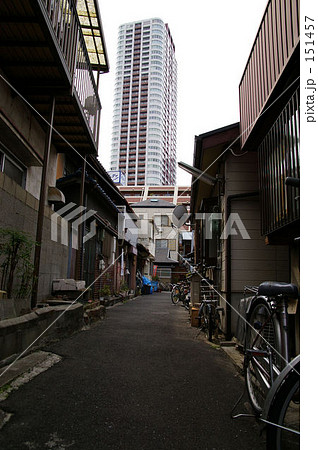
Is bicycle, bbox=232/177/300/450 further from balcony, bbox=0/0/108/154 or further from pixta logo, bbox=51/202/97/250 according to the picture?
pixta logo, bbox=51/202/97/250

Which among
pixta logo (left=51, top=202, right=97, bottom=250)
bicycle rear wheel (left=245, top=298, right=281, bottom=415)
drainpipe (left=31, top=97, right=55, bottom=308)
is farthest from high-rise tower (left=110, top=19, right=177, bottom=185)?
bicycle rear wheel (left=245, top=298, right=281, bottom=415)

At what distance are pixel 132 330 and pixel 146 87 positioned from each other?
96508mm

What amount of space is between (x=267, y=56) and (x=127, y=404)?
4640 millimetres

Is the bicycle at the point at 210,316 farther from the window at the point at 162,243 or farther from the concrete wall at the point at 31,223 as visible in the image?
the window at the point at 162,243

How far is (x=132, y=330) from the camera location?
6.46 meters

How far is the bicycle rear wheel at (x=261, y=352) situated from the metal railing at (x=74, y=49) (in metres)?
4.53

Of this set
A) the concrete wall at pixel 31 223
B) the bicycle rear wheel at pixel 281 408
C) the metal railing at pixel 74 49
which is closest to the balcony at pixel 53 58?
the metal railing at pixel 74 49

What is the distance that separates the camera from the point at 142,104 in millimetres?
91562

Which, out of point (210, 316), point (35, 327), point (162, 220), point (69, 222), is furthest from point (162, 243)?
point (35, 327)

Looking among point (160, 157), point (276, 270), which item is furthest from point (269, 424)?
point (160, 157)

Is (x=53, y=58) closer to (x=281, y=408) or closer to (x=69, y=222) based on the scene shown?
(x=69, y=222)

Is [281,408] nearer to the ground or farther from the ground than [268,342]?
nearer to the ground

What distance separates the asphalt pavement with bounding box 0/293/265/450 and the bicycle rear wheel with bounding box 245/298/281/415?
27cm

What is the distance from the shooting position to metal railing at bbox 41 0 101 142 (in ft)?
15.1
